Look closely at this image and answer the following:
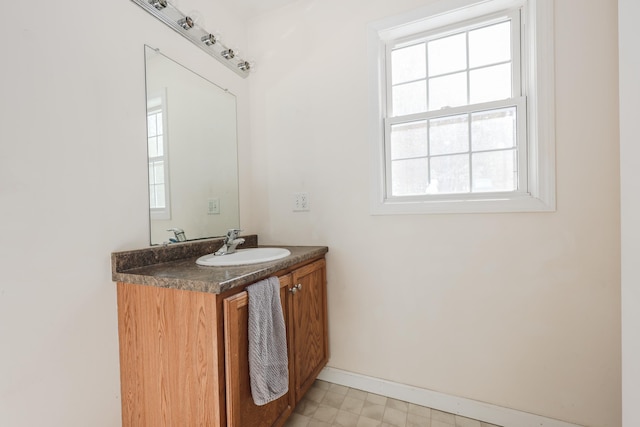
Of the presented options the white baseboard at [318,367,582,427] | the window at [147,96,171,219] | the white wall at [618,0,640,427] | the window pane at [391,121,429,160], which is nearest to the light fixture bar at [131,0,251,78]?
the window at [147,96,171,219]

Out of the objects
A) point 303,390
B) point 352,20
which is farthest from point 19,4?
point 303,390

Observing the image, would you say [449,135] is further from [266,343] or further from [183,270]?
[183,270]

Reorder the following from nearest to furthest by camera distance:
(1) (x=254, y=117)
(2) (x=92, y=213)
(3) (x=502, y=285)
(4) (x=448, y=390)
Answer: (2) (x=92, y=213) → (3) (x=502, y=285) → (4) (x=448, y=390) → (1) (x=254, y=117)

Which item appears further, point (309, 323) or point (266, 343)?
point (309, 323)

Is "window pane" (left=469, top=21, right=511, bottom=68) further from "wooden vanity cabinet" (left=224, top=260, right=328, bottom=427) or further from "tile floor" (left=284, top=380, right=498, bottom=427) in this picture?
"tile floor" (left=284, top=380, right=498, bottom=427)

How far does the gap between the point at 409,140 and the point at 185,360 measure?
1558 millimetres

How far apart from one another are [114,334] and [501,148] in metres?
2.05

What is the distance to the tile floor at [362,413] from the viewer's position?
4.59ft

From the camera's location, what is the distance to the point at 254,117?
6.48ft

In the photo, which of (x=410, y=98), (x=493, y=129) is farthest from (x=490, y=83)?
(x=410, y=98)

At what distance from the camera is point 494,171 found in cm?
144

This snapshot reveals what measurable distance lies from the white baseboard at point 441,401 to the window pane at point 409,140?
4.52ft

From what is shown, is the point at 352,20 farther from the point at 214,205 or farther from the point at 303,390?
the point at 303,390

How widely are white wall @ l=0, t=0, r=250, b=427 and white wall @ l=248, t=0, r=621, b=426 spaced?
872 millimetres
